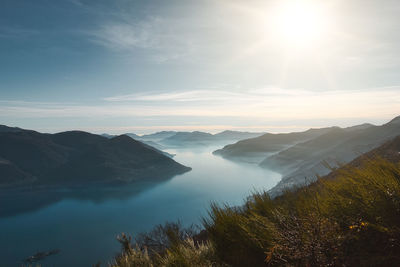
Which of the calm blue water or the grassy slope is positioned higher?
the grassy slope

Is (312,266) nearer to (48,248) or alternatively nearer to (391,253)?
(391,253)

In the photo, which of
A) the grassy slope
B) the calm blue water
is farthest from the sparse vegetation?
the calm blue water

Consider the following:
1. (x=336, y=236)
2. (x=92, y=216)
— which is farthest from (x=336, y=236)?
(x=92, y=216)

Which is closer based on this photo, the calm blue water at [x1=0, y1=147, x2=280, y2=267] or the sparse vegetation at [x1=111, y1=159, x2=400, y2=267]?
the sparse vegetation at [x1=111, y1=159, x2=400, y2=267]

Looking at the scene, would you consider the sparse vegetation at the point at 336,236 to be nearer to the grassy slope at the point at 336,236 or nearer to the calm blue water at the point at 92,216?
the grassy slope at the point at 336,236

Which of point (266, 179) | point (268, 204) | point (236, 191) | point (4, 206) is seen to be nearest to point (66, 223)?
point (4, 206)

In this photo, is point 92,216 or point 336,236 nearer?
point 336,236

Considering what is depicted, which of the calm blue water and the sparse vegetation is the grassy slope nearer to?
the sparse vegetation

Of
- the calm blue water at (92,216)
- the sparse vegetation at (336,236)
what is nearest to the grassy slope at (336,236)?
the sparse vegetation at (336,236)

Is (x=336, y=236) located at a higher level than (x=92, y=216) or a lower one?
higher

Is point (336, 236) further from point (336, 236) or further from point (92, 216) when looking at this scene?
point (92, 216)
